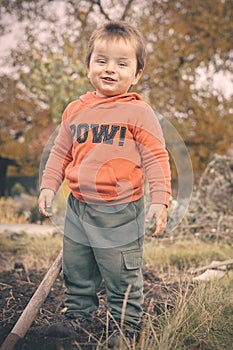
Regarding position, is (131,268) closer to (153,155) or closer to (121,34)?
(153,155)

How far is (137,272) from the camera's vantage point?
222 cm

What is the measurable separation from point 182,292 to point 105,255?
0.94m

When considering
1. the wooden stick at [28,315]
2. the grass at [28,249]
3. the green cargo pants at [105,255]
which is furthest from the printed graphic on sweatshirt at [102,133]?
the grass at [28,249]

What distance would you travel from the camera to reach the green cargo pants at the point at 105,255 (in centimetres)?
215

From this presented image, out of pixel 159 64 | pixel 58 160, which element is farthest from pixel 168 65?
pixel 58 160

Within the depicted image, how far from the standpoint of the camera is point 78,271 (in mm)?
2268

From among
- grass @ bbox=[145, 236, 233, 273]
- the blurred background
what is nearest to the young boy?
grass @ bbox=[145, 236, 233, 273]

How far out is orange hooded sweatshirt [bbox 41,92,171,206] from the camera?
2.14m

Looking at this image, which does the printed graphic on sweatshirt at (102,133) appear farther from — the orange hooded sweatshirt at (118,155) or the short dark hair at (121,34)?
the short dark hair at (121,34)

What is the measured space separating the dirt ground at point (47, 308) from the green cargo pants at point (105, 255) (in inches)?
4.3

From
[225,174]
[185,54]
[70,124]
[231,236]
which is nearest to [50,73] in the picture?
[185,54]

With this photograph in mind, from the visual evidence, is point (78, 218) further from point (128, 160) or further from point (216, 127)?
point (216, 127)

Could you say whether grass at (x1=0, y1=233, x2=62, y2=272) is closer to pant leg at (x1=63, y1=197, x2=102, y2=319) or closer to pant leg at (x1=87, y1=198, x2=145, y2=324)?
pant leg at (x1=63, y1=197, x2=102, y2=319)

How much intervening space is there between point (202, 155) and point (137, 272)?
6.93 m
